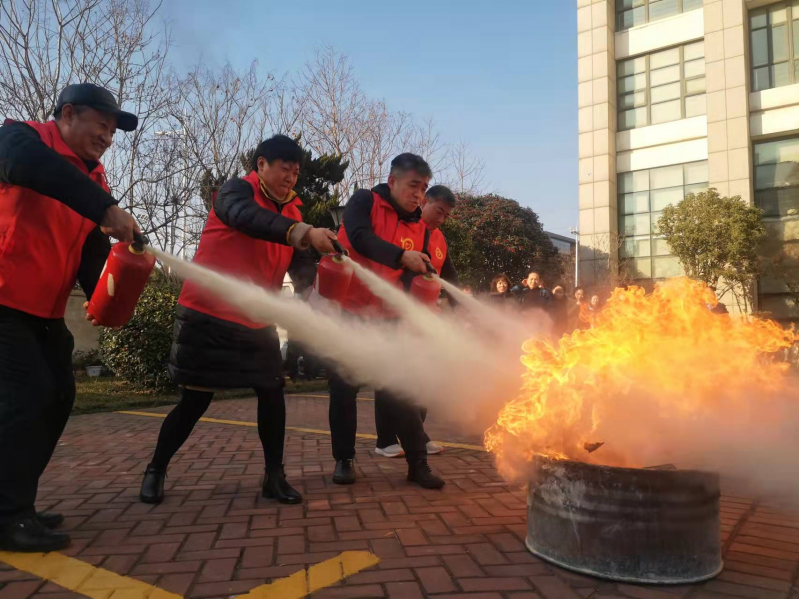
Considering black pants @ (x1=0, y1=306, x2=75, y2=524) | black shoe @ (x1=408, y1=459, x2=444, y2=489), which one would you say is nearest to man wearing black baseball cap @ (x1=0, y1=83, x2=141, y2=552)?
black pants @ (x1=0, y1=306, x2=75, y2=524)

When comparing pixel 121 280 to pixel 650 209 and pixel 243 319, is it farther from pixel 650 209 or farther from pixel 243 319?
pixel 650 209

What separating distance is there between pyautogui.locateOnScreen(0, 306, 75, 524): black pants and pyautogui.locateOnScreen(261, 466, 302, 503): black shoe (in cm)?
121

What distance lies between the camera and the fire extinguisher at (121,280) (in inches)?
106

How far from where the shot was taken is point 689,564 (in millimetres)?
2346

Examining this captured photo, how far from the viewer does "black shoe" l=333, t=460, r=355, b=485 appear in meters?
3.86

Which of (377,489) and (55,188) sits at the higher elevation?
(55,188)

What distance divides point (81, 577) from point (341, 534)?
44.5 inches

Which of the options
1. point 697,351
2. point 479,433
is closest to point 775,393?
point 697,351

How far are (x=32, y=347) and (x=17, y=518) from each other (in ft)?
2.50

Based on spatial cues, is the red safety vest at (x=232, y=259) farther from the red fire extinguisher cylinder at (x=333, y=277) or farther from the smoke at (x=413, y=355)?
the red fire extinguisher cylinder at (x=333, y=277)

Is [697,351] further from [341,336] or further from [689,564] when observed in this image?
[341,336]

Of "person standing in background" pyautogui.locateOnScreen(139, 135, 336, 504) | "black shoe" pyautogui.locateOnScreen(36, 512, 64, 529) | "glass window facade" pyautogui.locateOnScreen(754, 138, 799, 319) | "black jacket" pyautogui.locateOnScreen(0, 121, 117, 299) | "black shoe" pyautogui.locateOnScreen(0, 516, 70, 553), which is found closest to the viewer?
"black jacket" pyautogui.locateOnScreen(0, 121, 117, 299)

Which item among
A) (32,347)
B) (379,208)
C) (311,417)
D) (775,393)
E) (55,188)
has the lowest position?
(311,417)

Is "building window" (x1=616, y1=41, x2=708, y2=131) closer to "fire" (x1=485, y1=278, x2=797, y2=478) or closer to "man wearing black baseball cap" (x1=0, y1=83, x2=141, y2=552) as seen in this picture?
"fire" (x1=485, y1=278, x2=797, y2=478)
